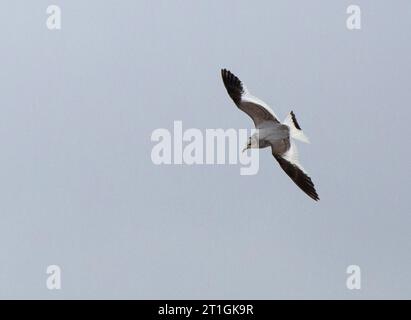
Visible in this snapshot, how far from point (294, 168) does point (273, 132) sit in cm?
61

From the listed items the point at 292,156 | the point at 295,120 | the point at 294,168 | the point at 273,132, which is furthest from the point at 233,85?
the point at 294,168

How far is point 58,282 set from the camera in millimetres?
12664

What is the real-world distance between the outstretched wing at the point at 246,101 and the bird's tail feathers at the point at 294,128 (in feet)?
0.47

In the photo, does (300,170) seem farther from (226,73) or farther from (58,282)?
(58,282)

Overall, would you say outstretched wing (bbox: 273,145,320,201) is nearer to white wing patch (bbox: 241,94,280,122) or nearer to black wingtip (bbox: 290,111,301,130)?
black wingtip (bbox: 290,111,301,130)

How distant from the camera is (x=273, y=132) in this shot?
10734 millimetres

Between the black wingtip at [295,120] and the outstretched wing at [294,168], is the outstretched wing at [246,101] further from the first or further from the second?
the outstretched wing at [294,168]

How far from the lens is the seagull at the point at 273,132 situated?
10656 millimetres

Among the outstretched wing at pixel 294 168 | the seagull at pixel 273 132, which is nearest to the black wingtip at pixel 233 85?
the seagull at pixel 273 132

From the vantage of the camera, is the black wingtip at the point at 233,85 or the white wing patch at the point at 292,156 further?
the white wing patch at the point at 292,156

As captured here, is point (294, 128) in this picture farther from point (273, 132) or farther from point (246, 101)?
point (246, 101)
